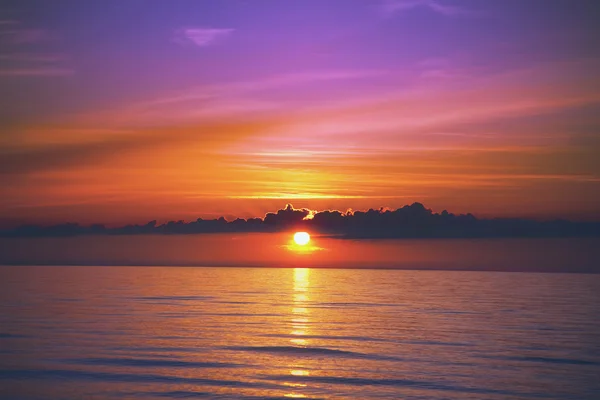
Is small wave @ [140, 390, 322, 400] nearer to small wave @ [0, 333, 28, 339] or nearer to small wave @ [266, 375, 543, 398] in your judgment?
small wave @ [266, 375, 543, 398]

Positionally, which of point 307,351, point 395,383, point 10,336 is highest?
point 395,383

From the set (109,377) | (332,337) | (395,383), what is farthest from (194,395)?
(332,337)

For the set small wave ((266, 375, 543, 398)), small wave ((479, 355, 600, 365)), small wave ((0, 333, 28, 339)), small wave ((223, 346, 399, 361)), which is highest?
small wave ((266, 375, 543, 398))

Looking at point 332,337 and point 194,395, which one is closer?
point 194,395

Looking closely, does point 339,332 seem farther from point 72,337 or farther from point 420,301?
point 420,301

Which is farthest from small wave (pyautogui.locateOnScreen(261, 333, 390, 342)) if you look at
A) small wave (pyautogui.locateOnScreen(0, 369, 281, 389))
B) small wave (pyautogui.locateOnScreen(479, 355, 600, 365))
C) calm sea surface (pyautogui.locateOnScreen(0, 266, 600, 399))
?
small wave (pyautogui.locateOnScreen(0, 369, 281, 389))

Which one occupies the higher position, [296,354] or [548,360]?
[548,360]

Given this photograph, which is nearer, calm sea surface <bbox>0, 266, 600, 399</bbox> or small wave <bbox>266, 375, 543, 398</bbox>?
small wave <bbox>266, 375, 543, 398</bbox>

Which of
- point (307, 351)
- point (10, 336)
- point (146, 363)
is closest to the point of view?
point (146, 363)

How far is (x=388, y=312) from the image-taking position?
7050 centimetres

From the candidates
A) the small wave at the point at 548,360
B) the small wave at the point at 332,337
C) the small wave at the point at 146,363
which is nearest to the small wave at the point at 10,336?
the small wave at the point at 146,363

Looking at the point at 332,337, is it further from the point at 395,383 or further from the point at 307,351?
the point at 395,383

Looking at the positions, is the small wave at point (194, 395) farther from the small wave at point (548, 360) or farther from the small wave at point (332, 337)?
the small wave at point (332, 337)

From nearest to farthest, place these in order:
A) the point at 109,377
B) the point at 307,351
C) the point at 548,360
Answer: the point at 109,377
the point at 548,360
the point at 307,351
